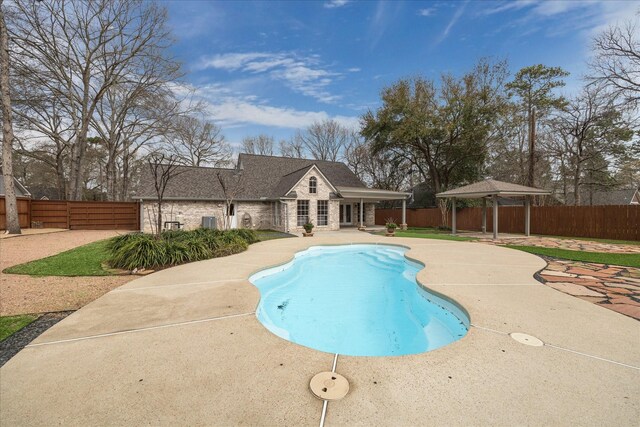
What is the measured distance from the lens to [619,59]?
14820 mm

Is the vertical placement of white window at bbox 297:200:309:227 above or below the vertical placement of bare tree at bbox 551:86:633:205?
below

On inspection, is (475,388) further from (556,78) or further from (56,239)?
(556,78)

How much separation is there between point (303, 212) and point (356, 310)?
13.9 m

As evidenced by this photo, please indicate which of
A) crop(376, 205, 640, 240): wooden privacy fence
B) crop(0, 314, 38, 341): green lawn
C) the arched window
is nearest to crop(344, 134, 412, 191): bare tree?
crop(376, 205, 640, 240): wooden privacy fence

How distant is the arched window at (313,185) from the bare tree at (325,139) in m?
18.3

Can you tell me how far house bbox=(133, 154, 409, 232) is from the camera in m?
17.6

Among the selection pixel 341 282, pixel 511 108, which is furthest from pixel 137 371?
pixel 511 108

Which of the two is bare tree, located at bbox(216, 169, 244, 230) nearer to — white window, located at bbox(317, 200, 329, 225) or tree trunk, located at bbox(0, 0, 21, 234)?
white window, located at bbox(317, 200, 329, 225)

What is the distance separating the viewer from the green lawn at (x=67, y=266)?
22.2ft

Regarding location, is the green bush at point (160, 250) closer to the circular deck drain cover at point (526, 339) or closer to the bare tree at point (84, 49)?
the circular deck drain cover at point (526, 339)

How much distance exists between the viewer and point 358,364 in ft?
9.08

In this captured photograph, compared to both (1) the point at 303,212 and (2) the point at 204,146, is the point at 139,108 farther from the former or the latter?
(1) the point at 303,212

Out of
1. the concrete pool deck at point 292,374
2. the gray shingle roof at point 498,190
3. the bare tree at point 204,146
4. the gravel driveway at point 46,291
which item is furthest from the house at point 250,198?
the concrete pool deck at point 292,374

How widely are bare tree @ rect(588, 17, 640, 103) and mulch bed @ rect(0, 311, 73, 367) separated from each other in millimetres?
24576
